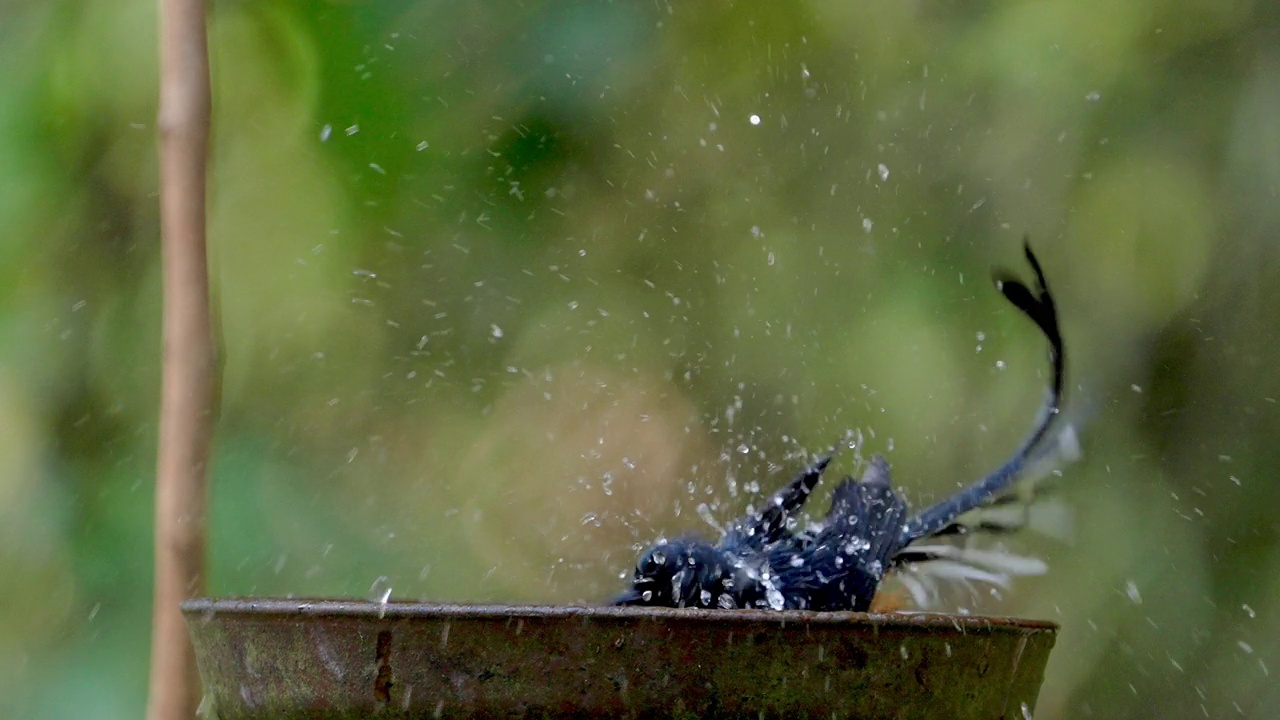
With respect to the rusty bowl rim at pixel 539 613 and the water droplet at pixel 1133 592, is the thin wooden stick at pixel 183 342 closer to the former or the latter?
the rusty bowl rim at pixel 539 613

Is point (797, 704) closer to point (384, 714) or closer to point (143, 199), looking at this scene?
point (384, 714)

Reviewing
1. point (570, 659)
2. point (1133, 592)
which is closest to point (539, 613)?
point (570, 659)

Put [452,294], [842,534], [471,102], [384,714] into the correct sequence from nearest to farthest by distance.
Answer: [384,714], [842,534], [471,102], [452,294]

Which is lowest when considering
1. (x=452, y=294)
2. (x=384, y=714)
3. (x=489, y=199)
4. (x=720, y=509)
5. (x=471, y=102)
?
(x=720, y=509)

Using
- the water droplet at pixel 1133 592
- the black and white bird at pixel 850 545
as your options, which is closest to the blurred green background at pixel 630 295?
the water droplet at pixel 1133 592

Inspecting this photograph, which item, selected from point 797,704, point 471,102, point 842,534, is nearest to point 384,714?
point 797,704

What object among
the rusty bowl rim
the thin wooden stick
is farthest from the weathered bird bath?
the thin wooden stick
